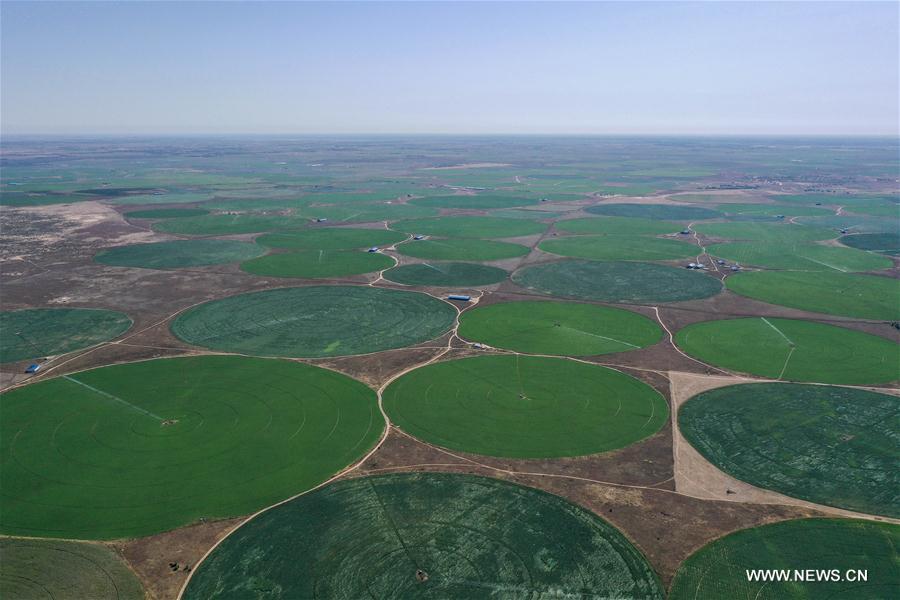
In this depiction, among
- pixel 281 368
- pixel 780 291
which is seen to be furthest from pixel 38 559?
pixel 780 291

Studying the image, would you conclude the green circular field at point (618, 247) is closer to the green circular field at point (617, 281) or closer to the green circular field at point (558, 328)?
the green circular field at point (617, 281)

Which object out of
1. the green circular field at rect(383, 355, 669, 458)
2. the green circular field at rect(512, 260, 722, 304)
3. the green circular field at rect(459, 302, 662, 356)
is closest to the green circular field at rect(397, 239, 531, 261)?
the green circular field at rect(512, 260, 722, 304)

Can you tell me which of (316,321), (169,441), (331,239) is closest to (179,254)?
(331,239)

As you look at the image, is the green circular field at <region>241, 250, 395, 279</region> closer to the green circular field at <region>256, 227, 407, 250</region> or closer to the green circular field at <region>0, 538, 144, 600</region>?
the green circular field at <region>256, 227, 407, 250</region>

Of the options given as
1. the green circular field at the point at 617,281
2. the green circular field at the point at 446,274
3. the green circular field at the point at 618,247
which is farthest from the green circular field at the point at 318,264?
the green circular field at the point at 618,247

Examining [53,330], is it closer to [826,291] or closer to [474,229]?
[474,229]
